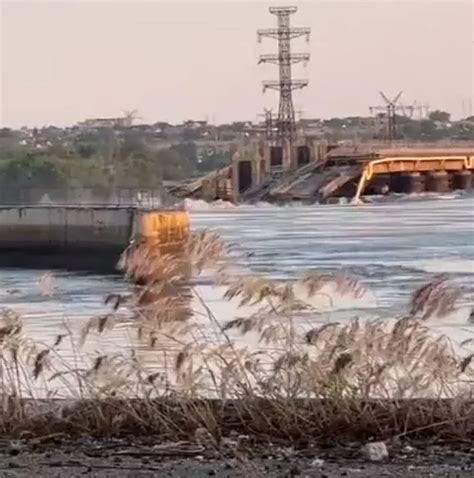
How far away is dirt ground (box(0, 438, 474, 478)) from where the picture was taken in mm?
5457

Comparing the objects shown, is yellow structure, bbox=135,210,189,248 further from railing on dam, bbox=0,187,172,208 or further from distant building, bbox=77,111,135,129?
distant building, bbox=77,111,135,129

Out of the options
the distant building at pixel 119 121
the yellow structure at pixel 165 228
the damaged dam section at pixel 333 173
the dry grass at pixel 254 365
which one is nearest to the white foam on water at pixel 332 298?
the dry grass at pixel 254 365

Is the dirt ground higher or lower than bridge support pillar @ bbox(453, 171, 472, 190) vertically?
lower

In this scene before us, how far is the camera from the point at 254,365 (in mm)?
6039

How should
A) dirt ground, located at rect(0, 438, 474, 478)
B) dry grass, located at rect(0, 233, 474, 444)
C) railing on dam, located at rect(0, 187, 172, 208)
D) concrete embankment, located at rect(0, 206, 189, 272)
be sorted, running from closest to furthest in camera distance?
dirt ground, located at rect(0, 438, 474, 478) → dry grass, located at rect(0, 233, 474, 444) → concrete embankment, located at rect(0, 206, 189, 272) → railing on dam, located at rect(0, 187, 172, 208)

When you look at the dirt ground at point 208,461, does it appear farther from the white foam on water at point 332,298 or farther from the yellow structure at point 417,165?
the yellow structure at point 417,165

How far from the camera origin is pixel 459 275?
19.7 ft

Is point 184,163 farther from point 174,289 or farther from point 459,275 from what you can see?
point 459,275

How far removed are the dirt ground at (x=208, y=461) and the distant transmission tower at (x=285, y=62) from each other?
1.57m

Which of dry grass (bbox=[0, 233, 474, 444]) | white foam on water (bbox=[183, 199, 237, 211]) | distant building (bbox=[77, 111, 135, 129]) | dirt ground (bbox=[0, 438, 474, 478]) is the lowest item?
dirt ground (bbox=[0, 438, 474, 478])

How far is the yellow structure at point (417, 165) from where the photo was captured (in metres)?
6.25

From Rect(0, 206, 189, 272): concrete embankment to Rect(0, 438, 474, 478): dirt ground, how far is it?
866 millimetres

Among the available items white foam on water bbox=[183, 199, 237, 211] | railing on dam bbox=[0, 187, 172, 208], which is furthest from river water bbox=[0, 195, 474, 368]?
railing on dam bbox=[0, 187, 172, 208]

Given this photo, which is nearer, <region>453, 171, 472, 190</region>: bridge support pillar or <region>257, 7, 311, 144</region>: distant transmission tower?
<region>257, 7, 311, 144</region>: distant transmission tower
